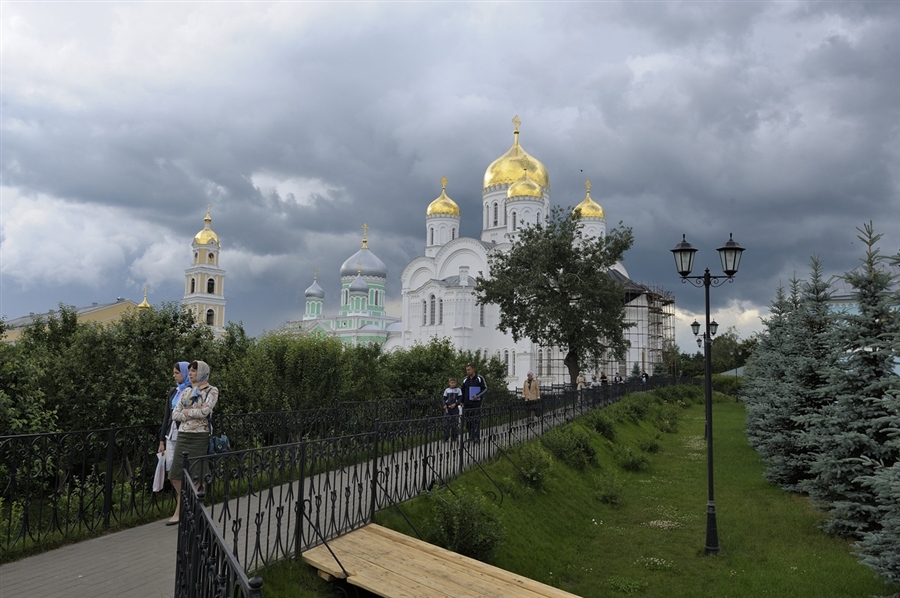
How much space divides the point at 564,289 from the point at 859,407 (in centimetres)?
1764

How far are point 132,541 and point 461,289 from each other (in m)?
39.4

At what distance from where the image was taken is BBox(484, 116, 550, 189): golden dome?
5122 cm

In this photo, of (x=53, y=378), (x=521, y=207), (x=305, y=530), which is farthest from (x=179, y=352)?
(x=521, y=207)

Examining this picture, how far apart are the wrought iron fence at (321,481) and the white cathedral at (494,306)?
3078cm

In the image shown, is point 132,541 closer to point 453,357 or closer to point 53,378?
point 53,378

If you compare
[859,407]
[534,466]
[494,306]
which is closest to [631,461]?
[534,466]

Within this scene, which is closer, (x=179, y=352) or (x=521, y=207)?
(x=179, y=352)

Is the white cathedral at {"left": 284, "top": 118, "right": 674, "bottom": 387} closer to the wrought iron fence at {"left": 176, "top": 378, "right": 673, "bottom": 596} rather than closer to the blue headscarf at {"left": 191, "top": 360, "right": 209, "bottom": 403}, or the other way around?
the wrought iron fence at {"left": 176, "top": 378, "right": 673, "bottom": 596}

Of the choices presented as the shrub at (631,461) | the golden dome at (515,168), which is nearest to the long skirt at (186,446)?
the shrub at (631,461)

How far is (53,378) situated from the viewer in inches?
466

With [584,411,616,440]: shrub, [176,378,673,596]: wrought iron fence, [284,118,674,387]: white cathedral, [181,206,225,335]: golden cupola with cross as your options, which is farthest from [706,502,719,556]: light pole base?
[181,206,225,335]: golden cupola with cross

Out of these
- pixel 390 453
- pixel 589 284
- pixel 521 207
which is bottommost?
pixel 390 453

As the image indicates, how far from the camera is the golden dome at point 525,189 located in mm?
48531

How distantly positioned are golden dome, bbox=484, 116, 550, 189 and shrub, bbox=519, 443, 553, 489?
4100cm
